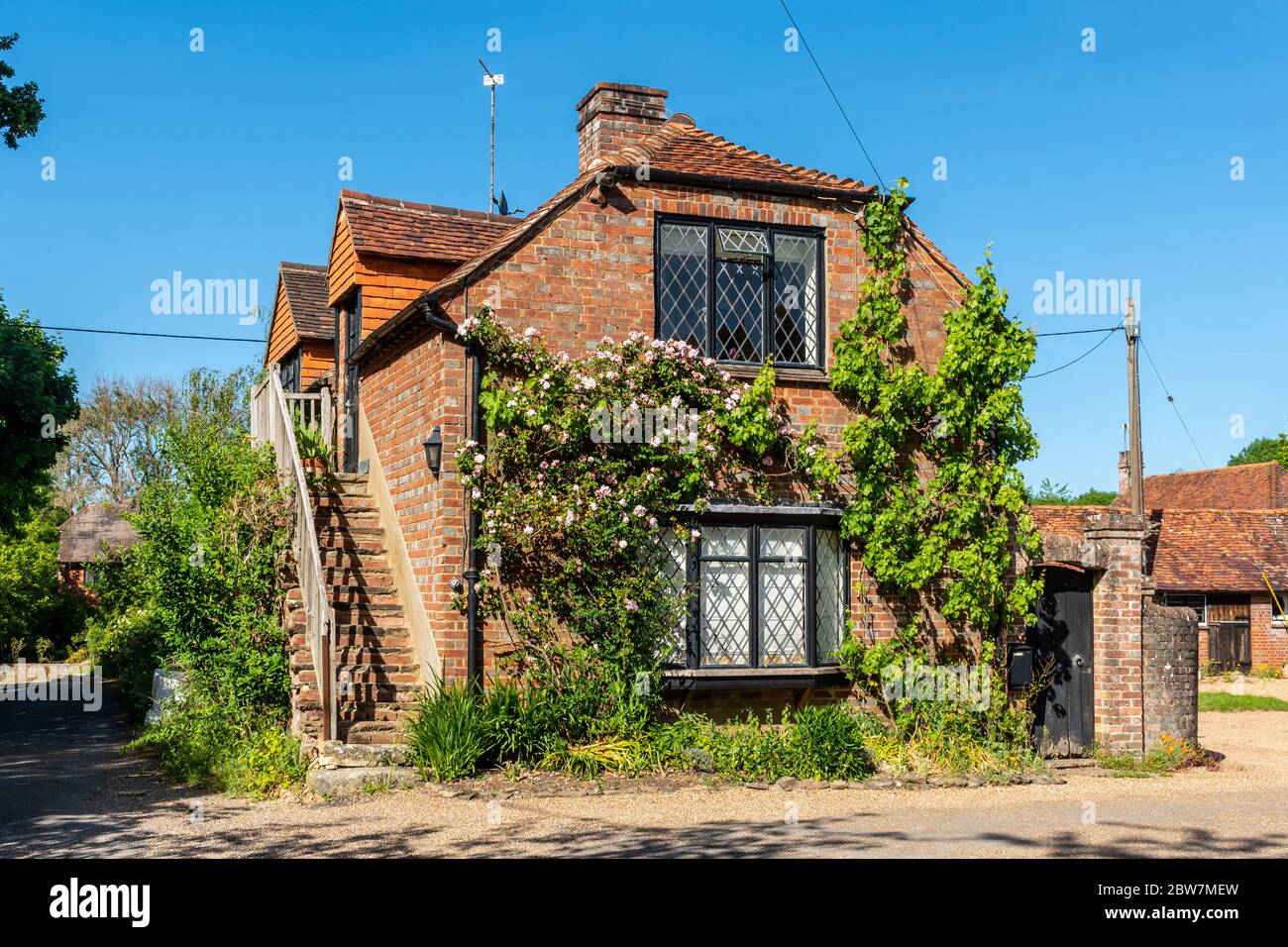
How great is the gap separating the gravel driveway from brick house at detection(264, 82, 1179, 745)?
1.79m

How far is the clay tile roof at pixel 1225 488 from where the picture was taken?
43.9 m

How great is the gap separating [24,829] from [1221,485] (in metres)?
45.1

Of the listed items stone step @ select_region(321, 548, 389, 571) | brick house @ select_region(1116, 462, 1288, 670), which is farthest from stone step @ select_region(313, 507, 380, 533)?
brick house @ select_region(1116, 462, 1288, 670)

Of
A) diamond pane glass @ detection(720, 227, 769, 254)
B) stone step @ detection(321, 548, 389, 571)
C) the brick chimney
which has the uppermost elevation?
the brick chimney

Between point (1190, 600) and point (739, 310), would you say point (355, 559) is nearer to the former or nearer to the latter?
point (739, 310)

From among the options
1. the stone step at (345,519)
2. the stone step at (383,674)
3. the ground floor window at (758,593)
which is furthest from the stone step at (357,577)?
the ground floor window at (758,593)

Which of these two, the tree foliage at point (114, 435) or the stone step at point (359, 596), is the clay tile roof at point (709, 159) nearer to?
the stone step at point (359, 596)

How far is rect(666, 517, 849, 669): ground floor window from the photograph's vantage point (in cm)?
1284

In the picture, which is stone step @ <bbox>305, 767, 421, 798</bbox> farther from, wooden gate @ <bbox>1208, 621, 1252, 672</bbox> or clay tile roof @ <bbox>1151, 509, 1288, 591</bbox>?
wooden gate @ <bbox>1208, 621, 1252, 672</bbox>

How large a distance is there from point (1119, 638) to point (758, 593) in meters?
4.23

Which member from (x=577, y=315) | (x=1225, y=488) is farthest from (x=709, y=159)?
(x=1225, y=488)

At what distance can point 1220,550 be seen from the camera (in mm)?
34312

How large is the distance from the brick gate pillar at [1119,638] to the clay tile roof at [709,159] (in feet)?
16.2
